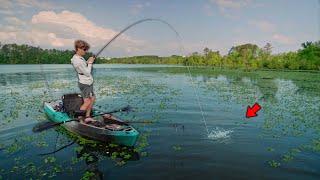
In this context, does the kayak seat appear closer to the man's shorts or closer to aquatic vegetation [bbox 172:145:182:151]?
the man's shorts

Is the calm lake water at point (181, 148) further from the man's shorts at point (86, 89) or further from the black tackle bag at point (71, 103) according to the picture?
the man's shorts at point (86, 89)

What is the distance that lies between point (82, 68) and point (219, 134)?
7.18m

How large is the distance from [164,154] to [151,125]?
4.56 m

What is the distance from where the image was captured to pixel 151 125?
52.1 feet

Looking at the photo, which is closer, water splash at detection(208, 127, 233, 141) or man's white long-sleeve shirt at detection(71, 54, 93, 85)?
man's white long-sleeve shirt at detection(71, 54, 93, 85)

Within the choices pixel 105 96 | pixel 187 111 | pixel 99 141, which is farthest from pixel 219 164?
pixel 105 96

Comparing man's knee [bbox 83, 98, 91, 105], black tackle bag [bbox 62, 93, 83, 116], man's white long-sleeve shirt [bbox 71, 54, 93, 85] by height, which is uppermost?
man's white long-sleeve shirt [bbox 71, 54, 93, 85]

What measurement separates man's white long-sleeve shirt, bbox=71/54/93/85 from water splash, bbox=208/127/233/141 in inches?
239

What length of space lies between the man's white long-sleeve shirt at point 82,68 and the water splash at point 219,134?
6067 millimetres

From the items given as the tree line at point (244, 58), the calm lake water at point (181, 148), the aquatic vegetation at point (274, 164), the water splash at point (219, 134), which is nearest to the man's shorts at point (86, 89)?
the calm lake water at point (181, 148)

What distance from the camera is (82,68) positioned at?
1148 centimetres

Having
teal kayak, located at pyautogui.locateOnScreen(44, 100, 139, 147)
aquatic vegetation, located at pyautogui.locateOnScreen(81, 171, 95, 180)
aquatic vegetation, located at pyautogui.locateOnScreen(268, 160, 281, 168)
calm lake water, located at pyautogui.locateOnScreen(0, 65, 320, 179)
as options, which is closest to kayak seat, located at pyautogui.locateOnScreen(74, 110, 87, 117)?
teal kayak, located at pyautogui.locateOnScreen(44, 100, 139, 147)

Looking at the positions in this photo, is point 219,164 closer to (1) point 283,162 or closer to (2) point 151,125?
(1) point 283,162

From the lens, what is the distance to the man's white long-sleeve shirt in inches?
449
